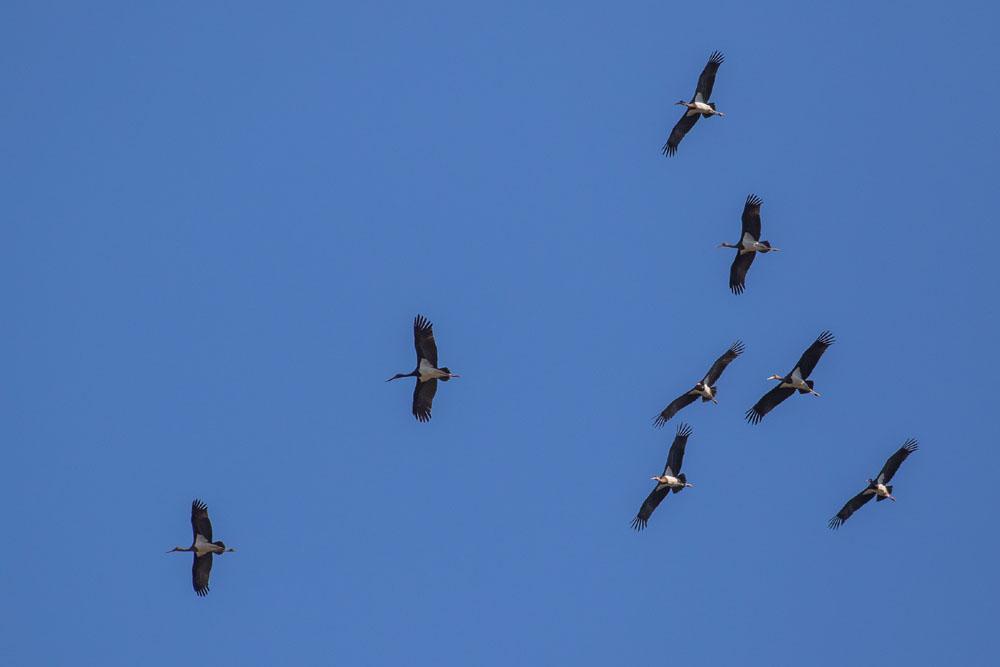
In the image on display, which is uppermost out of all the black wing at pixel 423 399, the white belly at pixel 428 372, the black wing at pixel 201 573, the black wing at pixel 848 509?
the white belly at pixel 428 372

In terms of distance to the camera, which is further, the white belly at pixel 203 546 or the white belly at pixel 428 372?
the white belly at pixel 203 546

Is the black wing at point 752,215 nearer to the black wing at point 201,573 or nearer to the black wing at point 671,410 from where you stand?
the black wing at point 671,410

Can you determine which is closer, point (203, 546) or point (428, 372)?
point (428, 372)

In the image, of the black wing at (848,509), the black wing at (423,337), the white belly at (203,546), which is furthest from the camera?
the black wing at (848,509)

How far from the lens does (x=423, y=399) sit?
121 feet

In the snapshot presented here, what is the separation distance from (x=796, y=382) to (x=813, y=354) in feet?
4.01

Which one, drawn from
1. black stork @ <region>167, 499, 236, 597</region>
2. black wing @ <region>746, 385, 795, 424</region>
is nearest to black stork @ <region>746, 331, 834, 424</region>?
black wing @ <region>746, 385, 795, 424</region>

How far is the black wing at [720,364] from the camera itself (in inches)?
1471

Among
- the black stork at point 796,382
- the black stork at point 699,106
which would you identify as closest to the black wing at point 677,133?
the black stork at point 699,106

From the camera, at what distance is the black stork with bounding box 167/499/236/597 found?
3769 cm

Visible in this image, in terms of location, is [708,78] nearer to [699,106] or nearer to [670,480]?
[699,106]

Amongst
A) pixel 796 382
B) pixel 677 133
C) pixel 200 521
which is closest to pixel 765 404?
pixel 796 382

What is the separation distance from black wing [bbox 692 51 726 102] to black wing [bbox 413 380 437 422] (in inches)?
368

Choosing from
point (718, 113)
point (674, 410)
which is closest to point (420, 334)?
point (674, 410)
